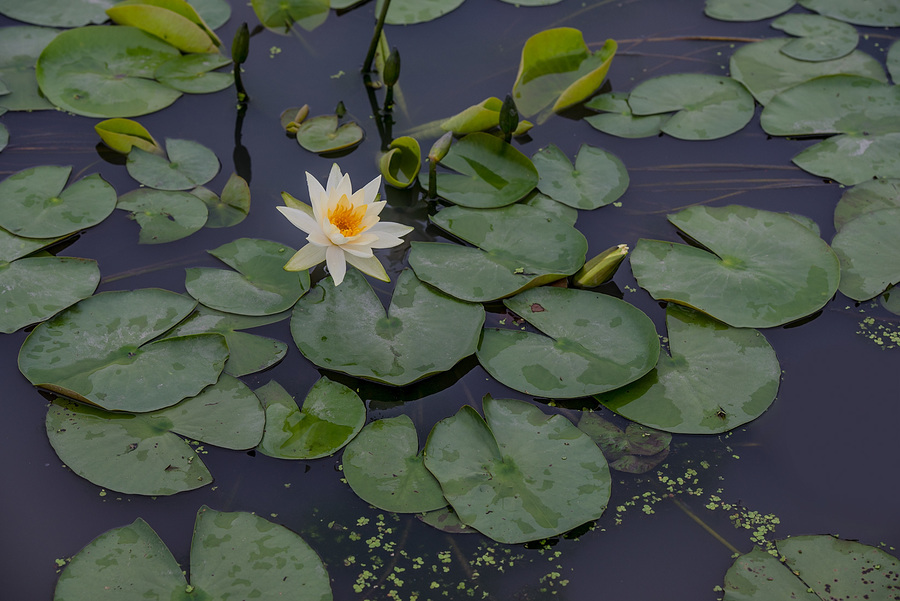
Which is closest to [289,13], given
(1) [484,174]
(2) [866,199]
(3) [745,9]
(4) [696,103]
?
(1) [484,174]

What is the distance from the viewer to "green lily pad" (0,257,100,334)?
2.80 meters

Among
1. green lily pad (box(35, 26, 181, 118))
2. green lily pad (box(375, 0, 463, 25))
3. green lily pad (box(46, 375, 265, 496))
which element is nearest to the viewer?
green lily pad (box(46, 375, 265, 496))

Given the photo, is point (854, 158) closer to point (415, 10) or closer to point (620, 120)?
point (620, 120)

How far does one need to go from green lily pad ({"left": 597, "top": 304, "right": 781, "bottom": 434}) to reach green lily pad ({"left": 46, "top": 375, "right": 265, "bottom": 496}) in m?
1.47

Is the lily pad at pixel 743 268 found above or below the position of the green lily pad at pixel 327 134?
below

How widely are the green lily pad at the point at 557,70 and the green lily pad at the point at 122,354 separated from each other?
227 cm

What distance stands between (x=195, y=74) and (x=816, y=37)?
3901 mm

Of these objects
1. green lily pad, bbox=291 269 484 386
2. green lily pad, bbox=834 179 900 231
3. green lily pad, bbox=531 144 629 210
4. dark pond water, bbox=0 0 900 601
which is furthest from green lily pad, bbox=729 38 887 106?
green lily pad, bbox=291 269 484 386

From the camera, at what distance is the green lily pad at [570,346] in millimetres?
2703

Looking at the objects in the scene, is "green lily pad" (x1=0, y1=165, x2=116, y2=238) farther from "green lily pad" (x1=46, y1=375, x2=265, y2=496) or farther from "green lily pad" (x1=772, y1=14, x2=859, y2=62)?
"green lily pad" (x1=772, y1=14, x2=859, y2=62)

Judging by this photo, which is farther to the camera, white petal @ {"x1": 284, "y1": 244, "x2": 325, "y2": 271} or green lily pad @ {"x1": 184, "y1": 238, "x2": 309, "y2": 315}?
green lily pad @ {"x1": 184, "y1": 238, "x2": 309, "y2": 315}

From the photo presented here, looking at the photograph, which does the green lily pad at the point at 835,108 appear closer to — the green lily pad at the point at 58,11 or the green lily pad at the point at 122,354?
the green lily pad at the point at 122,354

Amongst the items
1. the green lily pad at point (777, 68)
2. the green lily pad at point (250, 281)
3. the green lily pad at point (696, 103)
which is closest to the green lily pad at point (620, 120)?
the green lily pad at point (696, 103)

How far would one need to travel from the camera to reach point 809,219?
3.40m
